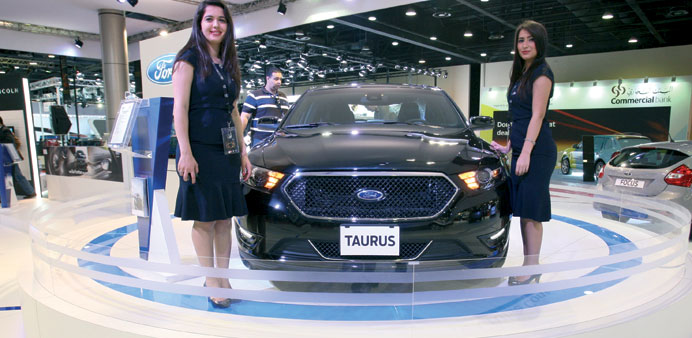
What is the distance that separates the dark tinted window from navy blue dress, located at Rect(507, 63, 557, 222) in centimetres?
275

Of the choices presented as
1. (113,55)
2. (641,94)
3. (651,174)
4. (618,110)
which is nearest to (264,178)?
(651,174)

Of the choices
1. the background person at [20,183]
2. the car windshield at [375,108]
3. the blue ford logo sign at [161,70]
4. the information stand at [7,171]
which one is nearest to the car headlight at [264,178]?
the car windshield at [375,108]

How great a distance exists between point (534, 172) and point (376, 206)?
1.00 m

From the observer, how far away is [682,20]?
11742mm

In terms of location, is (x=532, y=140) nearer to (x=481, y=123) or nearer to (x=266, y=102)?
(x=481, y=123)

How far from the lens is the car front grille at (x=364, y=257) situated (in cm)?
178

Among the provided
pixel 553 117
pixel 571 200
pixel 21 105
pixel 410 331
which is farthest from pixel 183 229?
pixel 553 117

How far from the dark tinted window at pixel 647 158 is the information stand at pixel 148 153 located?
14.8 ft

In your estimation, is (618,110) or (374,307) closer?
(374,307)

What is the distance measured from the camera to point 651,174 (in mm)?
4211

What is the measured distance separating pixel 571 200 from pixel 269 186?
3676 millimetres

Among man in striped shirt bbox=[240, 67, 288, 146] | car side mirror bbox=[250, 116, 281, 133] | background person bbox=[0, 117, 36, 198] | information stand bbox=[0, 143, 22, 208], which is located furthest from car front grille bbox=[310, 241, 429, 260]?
background person bbox=[0, 117, 36, 198]

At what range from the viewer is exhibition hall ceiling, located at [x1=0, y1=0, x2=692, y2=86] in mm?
10320

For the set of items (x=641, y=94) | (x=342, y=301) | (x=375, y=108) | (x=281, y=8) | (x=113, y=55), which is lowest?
(x=342, y=301)
